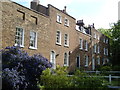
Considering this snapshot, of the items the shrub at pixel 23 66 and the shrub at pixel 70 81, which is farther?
the shrub at pixel 23 66

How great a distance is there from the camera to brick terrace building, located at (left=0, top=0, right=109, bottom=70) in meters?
17.3

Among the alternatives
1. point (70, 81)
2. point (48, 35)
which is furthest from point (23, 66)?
point (48, 35)

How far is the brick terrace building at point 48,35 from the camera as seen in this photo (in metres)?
17.3

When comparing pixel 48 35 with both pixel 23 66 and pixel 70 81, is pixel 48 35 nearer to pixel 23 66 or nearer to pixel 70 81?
pixel 23 66

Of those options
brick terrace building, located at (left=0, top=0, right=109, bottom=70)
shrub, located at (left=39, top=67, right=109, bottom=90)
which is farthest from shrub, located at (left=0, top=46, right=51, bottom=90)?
brick terrace building, located at (left=0, top=0, right=109, bottom=70)

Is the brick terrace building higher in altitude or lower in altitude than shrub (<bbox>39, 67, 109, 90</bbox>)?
higher

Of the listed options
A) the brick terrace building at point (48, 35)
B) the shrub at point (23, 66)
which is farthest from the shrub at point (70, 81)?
the brick terrace building at point (48, 35)

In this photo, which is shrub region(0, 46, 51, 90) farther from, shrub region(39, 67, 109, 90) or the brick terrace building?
the brick terrace building

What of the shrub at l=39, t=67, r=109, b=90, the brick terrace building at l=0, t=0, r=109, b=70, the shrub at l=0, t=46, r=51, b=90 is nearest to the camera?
the shrub at l=39, t=67, r=109, b=90

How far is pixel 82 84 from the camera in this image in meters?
11.3

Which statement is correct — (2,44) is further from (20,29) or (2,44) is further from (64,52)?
(64,52)

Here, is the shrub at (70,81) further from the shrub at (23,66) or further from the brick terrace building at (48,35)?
the brick terrace building at (48,35)

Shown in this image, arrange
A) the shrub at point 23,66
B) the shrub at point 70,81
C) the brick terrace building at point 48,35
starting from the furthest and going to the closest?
the brick terrace building at point 48,35
the shrub at point 23,66
the shrub at point 70,81

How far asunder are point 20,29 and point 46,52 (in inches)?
199
